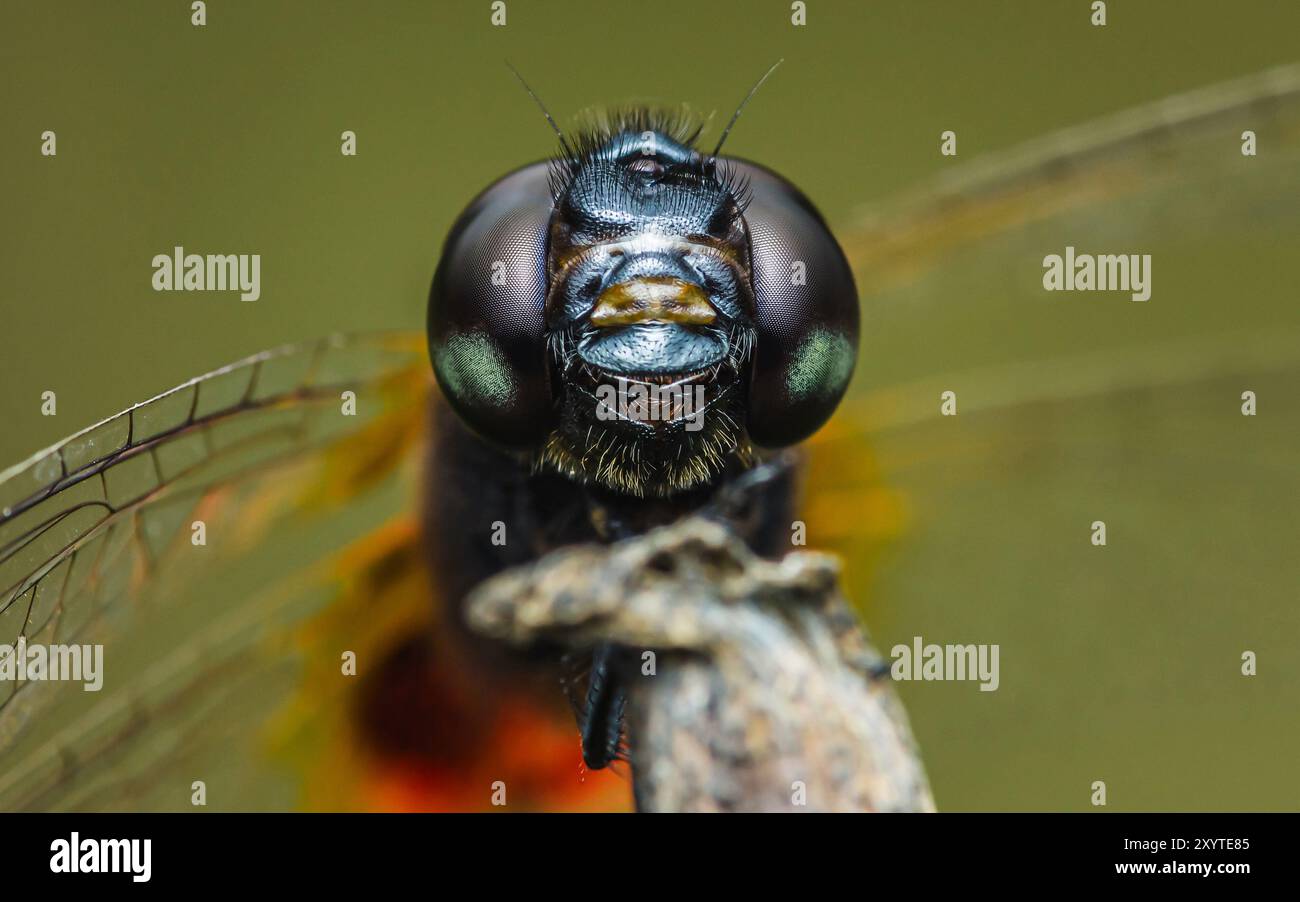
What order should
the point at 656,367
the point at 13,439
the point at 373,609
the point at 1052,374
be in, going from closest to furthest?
the point at 656,367
the point at 373,609
the point at 1052,374
the point at 13,439

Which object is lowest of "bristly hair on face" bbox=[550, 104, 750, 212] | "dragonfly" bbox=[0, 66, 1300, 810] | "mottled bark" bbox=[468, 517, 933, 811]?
"mottled bark" bbox=[468, 517, 933, 811]

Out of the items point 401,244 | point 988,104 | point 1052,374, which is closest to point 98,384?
point 401,244

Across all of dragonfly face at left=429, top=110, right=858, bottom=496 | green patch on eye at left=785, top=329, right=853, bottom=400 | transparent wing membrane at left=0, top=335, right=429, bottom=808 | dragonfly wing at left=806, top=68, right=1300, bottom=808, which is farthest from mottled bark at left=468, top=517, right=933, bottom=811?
dragonfly wing at left=806, top=68, right=1300, bottom=808

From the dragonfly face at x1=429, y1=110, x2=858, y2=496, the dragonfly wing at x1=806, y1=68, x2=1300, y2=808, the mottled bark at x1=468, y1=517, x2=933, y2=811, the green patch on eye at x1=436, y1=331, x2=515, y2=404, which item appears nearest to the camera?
the mottled bark at x1=468, y1=517, x2=933, y2=811

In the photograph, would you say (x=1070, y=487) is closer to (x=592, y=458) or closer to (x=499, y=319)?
(x=592, y=458)

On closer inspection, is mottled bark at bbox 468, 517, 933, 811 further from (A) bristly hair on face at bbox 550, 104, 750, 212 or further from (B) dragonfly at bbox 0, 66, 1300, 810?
(A) bristly hair on face at bbox 550, 104, 750, 212

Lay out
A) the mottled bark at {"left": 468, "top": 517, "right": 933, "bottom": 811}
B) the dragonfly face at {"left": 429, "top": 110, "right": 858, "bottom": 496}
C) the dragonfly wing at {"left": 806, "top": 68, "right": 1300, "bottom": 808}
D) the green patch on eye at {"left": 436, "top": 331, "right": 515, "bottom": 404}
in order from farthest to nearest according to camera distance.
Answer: the dragonfly wing at {"left": 806, "top": 68, "right": 1300, "bottom": 808}
the green patch on eye at {"left": 436, "top": 331, "right": 515, "bottom": 404}
the dragonfly face at {"left": 429, "top": 110, "right": 858, "bottom": 496}
the mottled bark at {"left": 468, "top": 517, "right": 933, "bottom": 811}

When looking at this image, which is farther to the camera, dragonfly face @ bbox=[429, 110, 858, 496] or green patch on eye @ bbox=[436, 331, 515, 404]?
green patch on eye @ bbox=[436, 331, 515, 404]

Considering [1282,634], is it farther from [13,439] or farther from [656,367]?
[13,439]
